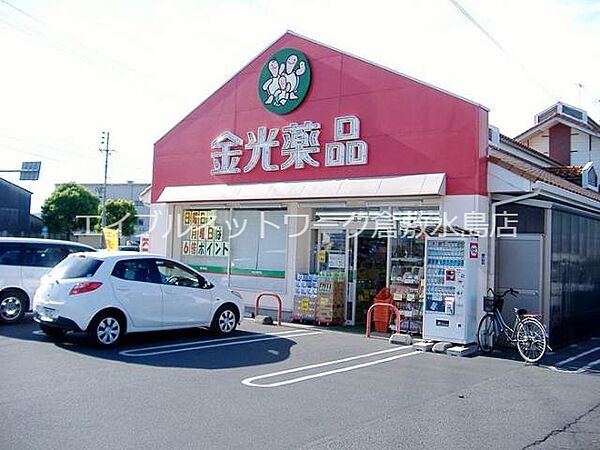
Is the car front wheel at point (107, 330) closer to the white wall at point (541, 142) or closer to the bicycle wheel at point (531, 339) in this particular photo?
the bicycle wheel at point (531, 339)

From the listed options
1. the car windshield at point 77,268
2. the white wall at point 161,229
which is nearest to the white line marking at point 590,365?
the car windshield at point 77,268

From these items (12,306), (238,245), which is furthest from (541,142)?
(12,306)

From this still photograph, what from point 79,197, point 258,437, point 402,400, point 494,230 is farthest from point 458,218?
point 79,197

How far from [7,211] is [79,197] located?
5.26m

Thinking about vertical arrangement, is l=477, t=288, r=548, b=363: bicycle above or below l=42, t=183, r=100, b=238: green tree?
below

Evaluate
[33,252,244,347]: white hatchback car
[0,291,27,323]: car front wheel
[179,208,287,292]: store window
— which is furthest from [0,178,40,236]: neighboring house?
[33,252,244,347]: white hatchback car

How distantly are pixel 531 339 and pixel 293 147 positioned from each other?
7002mm

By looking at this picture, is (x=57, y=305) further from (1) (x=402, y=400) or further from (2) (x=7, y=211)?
(2) (x=7, y=211)

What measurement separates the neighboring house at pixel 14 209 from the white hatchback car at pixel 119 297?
3702cm

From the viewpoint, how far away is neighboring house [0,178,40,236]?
4491 centimetres

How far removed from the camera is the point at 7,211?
148ft

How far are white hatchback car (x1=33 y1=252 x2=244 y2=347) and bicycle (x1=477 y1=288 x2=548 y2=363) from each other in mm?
5203

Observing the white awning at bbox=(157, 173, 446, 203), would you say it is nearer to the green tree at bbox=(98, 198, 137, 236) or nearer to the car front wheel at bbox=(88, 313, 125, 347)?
the car front wheel at bbox=(88, 313, 125, 347)

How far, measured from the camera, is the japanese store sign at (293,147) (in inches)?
543
